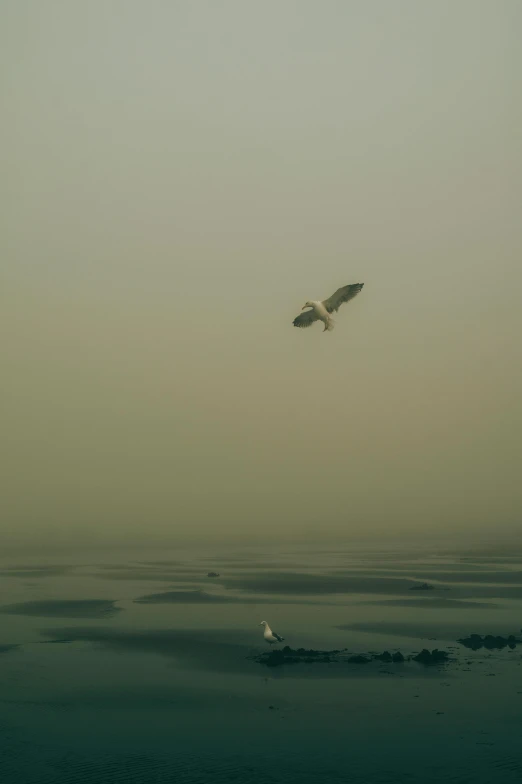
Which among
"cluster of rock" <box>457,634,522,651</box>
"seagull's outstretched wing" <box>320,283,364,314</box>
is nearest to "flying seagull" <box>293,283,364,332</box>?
"seagull's outstretched wing" <box>320,283,364,314</box>

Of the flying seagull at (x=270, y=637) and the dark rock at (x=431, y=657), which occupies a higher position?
the flying seagull at (x=270, y=637)

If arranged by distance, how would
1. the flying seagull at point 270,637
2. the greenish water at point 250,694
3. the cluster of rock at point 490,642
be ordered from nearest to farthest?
the greenish water at point 250,694 < the cluster of rock at point 490,642 < the flying seagull at point 270,637

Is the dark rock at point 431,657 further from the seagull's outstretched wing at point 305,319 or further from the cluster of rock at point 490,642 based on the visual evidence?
the seagull's outstretched wing at point 305,319

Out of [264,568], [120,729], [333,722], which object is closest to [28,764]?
[120,729]

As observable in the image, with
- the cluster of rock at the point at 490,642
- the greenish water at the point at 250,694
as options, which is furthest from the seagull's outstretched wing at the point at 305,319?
the cluster of rock at the point at 490,642

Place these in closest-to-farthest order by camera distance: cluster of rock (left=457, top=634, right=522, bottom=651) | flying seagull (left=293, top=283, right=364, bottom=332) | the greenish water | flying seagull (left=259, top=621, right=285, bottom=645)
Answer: the greenish water
flying seagull (left=293, top=283, right=364, bottom=332)
cluster of rock (left=457, top=634, right=522, bottom=651)
flying seagull (left=259, top=621, right=285, bottom=645)

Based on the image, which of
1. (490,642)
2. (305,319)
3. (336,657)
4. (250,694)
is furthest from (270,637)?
(305,319)

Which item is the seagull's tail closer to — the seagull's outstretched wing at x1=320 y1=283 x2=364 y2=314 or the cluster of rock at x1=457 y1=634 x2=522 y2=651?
the seagull's outstretched wing at x1=320 y1=283 x2=364 y2=314

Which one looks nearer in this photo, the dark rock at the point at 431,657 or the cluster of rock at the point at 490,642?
the dark rock at the point at 431,657
